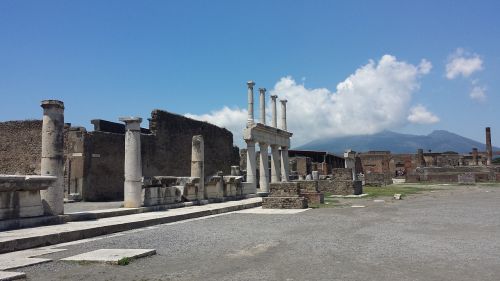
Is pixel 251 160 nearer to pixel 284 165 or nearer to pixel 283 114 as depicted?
pixel 284 165

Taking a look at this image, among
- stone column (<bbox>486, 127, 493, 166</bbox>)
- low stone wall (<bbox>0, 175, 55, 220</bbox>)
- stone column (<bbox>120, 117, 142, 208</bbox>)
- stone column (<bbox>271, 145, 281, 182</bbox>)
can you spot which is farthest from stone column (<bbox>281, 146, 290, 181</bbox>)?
stone column (<bbox>486, 127, 493, 166</bbox>)

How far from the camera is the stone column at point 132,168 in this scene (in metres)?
14.0

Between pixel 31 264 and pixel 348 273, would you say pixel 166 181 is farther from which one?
pixel 348 273

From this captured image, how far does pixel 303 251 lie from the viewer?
7582mm

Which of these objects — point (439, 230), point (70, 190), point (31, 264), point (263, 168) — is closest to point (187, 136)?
point (263, 168)

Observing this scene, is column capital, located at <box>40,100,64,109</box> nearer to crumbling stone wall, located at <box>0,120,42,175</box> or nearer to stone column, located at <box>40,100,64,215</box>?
stone column, located at <box>40,100,64,215</box>

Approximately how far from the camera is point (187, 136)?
26875mm

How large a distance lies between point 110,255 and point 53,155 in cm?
501

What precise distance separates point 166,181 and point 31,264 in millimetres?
10449

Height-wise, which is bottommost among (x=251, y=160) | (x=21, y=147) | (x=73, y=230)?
(x=73, y=230)

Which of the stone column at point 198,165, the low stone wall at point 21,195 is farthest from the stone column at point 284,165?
the low stone wall at point 21,195

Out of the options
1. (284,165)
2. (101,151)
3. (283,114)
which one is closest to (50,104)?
(101,151)

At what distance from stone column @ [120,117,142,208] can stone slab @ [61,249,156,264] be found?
6526 millimetres

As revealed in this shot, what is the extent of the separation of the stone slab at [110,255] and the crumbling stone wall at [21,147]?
56.1 ft
